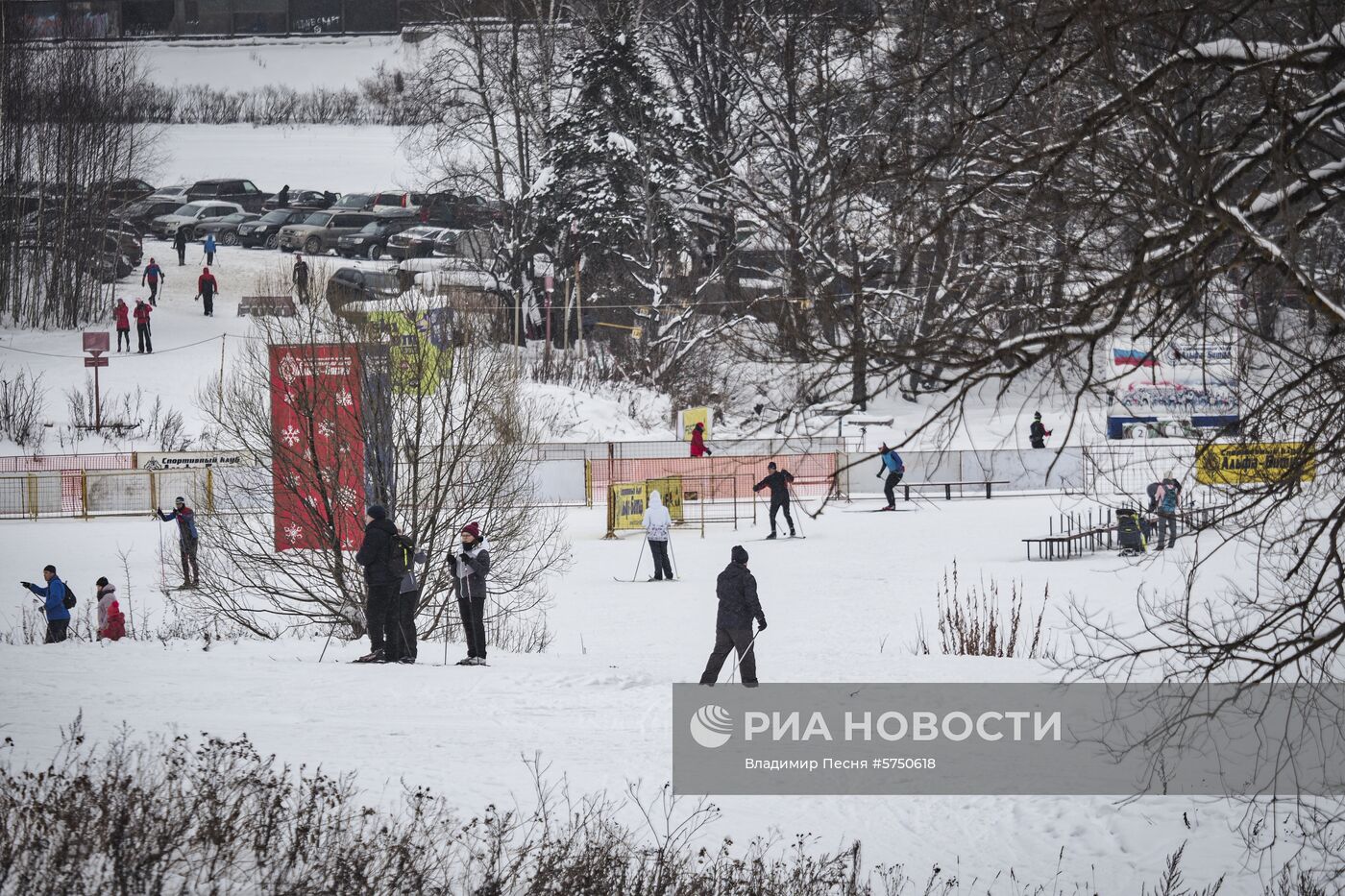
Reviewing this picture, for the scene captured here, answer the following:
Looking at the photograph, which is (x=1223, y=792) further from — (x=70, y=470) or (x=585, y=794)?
(x=70, y=470)

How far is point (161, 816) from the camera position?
24.7ft

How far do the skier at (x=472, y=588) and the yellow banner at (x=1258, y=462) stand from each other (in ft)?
26.2

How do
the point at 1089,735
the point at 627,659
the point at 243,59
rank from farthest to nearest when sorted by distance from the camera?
the point at 243,59 → the point at 627,659 → the point at 1089,735

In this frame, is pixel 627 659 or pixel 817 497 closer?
pixel 627 659

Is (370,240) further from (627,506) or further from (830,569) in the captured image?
(830,569)

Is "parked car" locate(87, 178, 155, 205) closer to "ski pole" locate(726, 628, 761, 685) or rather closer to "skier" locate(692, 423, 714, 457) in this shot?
"skier" locate(692, 423, 714, 457)

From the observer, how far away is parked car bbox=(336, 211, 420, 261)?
5556cm

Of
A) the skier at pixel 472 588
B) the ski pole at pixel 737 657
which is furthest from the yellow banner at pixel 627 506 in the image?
the ski pole at pixel 737 657

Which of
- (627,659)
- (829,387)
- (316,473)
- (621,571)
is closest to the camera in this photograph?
(829,387)

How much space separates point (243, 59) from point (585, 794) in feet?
270

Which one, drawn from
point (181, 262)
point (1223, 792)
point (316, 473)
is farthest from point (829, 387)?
point (181, 262)

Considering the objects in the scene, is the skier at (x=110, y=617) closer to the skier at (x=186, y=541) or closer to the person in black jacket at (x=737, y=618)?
the skier at (x=186, y=541)

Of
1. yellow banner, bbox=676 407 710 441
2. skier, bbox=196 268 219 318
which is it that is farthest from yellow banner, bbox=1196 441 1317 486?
skier, bbox=196 268 219 318

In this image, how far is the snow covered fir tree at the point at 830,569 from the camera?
7.01 metres
